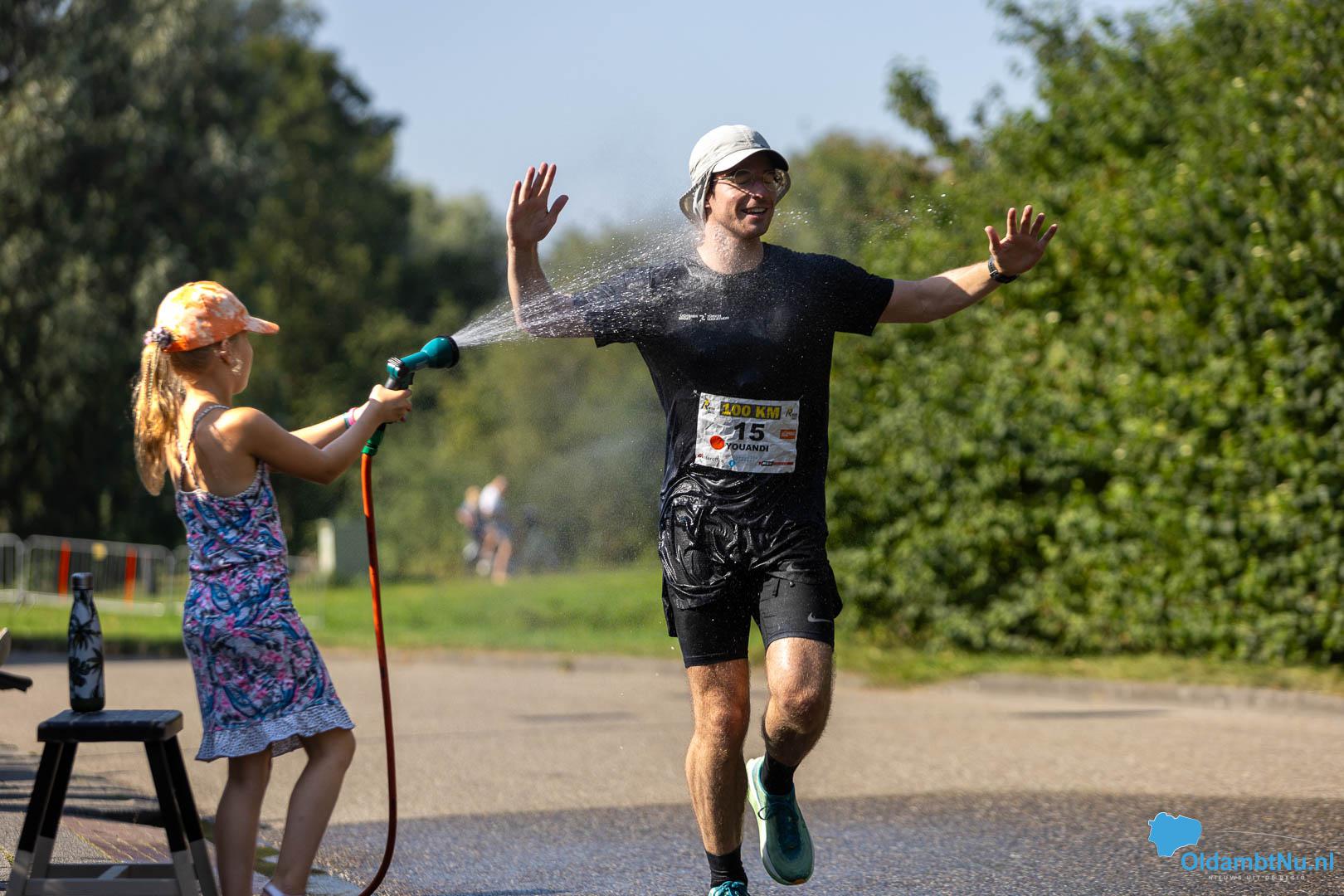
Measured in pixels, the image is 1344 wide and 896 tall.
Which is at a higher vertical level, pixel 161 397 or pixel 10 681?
pixel 161 397

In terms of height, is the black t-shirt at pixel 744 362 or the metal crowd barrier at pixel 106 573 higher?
the black t-shirt at pixel 744 362

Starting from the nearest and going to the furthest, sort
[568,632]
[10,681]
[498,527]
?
[10,681]
[568,632]
[498,527]

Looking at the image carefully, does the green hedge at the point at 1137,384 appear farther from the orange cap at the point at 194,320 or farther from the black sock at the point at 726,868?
the orange cap at the point at 194,320

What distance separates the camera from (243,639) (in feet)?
13.6

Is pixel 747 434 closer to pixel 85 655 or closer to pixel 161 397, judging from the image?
pixel 161 397

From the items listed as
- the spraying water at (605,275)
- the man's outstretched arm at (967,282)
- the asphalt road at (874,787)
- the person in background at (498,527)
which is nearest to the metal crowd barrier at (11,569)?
the person in background at (498,527)

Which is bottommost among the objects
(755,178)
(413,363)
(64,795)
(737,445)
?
(64,795)

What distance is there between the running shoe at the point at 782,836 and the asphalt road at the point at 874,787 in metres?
0.66

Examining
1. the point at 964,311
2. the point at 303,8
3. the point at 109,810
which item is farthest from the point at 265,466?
the point at 303,8

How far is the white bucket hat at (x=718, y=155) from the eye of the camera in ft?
15.1

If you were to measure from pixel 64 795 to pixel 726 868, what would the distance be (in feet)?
5.84

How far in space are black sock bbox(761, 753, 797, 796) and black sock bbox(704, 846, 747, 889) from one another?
210 mm

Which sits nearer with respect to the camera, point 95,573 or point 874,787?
point 874,787

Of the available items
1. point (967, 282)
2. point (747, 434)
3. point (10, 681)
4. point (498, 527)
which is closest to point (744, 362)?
point (747, 434)
